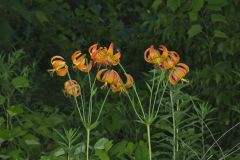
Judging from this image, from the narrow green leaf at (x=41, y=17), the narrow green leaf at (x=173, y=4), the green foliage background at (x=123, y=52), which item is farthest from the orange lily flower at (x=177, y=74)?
the narrow green leaf at (x=41, y=17)

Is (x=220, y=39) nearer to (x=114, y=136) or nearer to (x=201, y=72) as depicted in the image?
(x=201, y=72)

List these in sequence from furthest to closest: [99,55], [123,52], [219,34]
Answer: [123,52], [219,34], [99,55]

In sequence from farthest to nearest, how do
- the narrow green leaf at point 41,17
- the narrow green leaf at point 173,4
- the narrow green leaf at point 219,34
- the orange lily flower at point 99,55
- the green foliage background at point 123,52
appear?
1. the narrow green leaf at point 41,17
2. the narrow green leaf at point 173,4
3. the narrow green leaf at point 219,34
4. the green foliage background at point 123,52
5. the orange lily flower at point 99,55

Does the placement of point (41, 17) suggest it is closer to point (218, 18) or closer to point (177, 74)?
point (218, 18)

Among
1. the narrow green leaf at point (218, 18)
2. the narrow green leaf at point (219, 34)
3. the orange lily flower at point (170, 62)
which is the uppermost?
the orange lily flower at point (170, 62)

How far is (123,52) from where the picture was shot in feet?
17.4

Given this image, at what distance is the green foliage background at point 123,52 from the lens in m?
3.35

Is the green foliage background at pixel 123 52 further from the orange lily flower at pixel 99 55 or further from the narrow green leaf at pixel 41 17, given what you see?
the orange lily flower at pixel 99 55

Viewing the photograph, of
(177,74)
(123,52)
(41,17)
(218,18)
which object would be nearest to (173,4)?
(218,18)

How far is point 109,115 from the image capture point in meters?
3.51

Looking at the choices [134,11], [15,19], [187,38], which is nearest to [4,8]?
[15,19]

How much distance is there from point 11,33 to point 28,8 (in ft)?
1.87

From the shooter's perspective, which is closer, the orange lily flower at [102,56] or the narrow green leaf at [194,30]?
the orange lily flower at [102,56]

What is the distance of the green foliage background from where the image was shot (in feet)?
11.0
